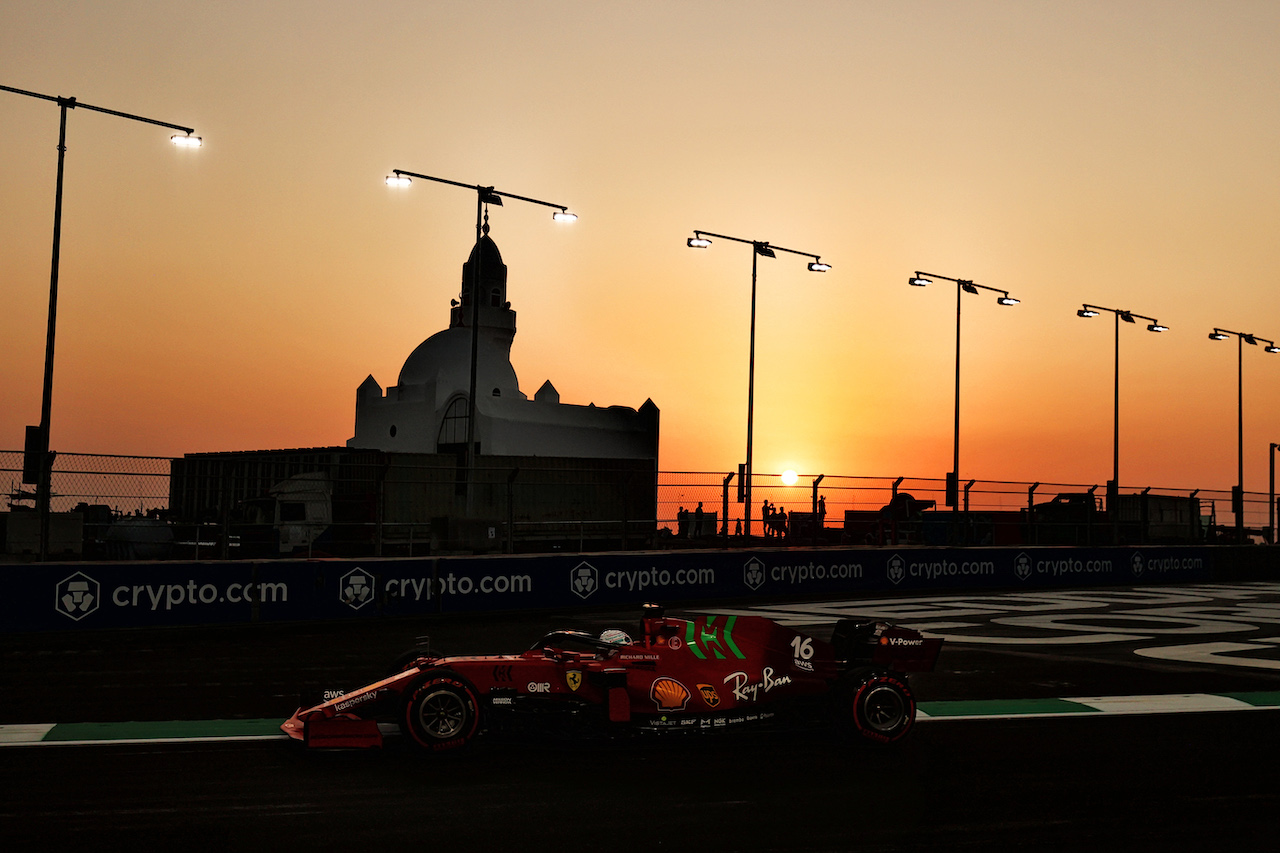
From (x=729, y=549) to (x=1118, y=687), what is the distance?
11956 millimetres

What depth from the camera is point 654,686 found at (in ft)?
27.0

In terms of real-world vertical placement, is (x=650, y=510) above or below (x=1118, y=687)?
above

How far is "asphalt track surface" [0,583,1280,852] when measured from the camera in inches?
239

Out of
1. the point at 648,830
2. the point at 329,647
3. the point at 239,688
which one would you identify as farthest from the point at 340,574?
the point at 648,830

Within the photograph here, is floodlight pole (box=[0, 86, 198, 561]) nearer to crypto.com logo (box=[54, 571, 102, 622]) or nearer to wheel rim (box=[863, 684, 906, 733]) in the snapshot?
crypto.com logo (box=[54, 571, 102, 622])

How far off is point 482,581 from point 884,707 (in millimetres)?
11953

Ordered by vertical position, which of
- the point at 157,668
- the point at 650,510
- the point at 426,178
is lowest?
the point at 157,668

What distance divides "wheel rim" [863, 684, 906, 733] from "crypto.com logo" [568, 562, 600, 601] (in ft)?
41.0

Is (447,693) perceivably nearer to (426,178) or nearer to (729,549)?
(729,549)

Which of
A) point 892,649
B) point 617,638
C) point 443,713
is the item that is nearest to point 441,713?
point 443,713

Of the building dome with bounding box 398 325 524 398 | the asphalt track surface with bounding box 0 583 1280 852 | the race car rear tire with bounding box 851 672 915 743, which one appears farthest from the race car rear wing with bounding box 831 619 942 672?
the building dome with bounding box 398 325 524 398

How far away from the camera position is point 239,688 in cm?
1116

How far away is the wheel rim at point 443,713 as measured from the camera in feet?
25.8

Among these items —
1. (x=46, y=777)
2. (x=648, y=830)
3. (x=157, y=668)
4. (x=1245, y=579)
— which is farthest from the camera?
(x=1245, y=579)
